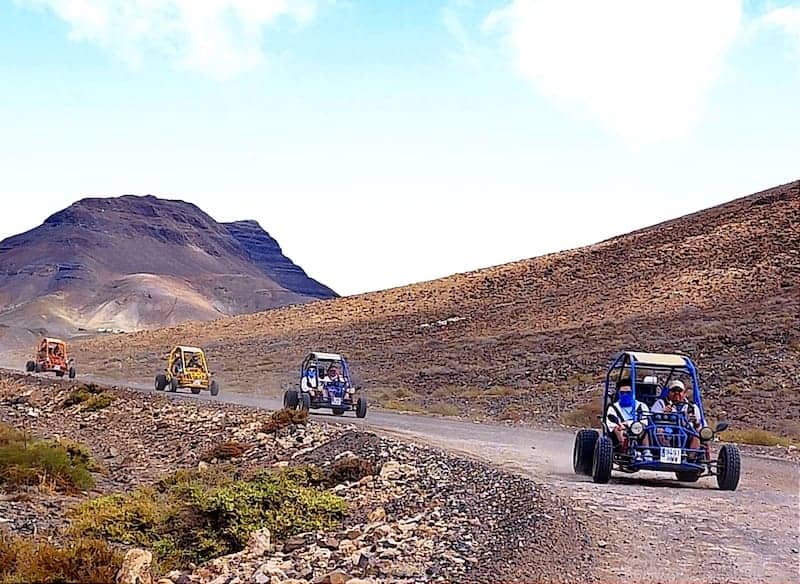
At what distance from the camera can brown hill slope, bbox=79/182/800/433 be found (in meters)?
40.8

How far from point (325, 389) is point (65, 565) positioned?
19929mm

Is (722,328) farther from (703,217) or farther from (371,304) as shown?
(371,304)

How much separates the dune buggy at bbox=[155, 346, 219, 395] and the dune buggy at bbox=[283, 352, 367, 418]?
1351cm

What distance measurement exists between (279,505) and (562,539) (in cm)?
452

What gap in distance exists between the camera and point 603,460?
46.3ft

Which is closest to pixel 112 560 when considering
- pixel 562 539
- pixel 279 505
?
pixel 279 505

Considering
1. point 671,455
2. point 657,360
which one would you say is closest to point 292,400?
point 657,360

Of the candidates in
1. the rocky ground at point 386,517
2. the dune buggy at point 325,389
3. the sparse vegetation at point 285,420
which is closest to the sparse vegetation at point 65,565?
the rocky ground at point 386,517

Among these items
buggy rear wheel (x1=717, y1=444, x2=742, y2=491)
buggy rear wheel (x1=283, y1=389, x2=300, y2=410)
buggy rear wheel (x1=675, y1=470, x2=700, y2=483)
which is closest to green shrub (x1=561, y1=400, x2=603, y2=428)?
buggy rear wheel (x1=283, y1=389, x2=300, y2=410)

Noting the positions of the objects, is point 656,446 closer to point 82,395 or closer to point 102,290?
point 82,395

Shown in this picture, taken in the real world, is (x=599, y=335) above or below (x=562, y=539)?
above

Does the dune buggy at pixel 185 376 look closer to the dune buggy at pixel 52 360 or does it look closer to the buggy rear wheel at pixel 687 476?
the dune buggy at pixel 52 360

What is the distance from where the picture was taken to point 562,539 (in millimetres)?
10078

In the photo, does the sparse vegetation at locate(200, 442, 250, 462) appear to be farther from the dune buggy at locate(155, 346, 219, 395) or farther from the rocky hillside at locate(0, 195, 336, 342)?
the rocky hillside at locate(0, 195, 336, 342)
